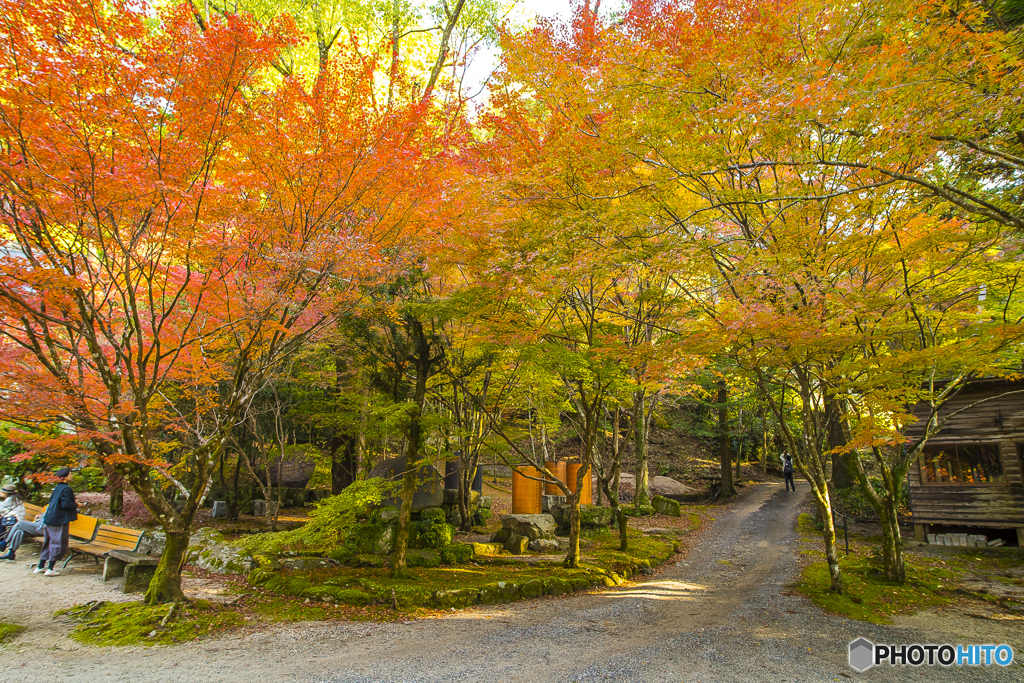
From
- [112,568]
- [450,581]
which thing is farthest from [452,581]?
[112,568]

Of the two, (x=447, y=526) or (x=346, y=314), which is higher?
(x=346, y=314)

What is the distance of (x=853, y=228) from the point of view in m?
6.81

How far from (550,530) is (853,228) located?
867 centimetres

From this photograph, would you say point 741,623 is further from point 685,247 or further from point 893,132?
point 893,132

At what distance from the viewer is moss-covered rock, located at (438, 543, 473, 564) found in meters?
9.60

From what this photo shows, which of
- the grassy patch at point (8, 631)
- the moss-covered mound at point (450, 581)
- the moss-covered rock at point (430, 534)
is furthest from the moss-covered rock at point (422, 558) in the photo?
the grassy patch at point (8, 631)

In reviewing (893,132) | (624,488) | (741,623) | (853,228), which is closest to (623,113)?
(893,132)

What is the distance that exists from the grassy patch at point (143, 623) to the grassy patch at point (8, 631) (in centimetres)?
51

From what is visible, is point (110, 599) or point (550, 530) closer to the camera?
point (110, 599)

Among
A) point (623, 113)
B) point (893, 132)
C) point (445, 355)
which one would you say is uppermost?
point (623, 113)

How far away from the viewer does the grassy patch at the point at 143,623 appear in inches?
213

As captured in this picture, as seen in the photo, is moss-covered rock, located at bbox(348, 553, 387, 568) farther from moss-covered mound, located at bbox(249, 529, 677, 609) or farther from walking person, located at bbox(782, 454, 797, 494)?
walking person, located at bbox(782, 454, 797, 494)

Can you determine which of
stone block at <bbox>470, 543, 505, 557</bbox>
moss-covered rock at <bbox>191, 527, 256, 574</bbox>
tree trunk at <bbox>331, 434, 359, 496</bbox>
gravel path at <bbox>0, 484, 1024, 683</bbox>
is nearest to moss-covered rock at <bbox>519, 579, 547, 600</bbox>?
gravel path at <bbox>0, 484, 1024, 683</bbox>

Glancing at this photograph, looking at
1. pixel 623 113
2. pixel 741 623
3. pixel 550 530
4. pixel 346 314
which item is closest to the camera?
pixel 623 113
